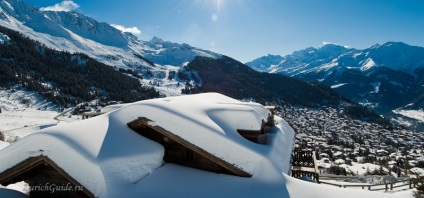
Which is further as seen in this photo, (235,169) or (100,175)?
(235,169)

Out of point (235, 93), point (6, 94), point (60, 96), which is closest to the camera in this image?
point (6, 94)

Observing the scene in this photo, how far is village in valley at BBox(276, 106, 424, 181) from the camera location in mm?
75200

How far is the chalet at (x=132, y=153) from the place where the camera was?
386 inches

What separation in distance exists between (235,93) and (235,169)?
179 metres

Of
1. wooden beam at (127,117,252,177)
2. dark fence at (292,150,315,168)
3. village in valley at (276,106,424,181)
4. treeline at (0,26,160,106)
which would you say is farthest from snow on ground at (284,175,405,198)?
treeline at (0,26,160,106)

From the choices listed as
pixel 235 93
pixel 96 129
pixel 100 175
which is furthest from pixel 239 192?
pixel 235 93

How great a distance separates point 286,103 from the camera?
19675 centimetres

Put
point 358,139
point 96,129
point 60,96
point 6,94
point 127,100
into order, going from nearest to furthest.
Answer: point 96,129 < point 6,94 < point 60,96 < point 358,139 < point 127,100

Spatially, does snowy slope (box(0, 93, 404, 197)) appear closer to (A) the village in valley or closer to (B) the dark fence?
(B) the dark fence

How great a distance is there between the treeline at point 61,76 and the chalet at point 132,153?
105m

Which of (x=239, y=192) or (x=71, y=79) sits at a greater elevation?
(x=71, y=79)

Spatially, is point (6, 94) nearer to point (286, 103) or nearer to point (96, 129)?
point (96, 129)

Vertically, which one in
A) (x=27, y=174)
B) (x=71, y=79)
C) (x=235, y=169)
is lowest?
(x=27, y=174)

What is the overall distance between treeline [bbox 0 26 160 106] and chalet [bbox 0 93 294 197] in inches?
4123
